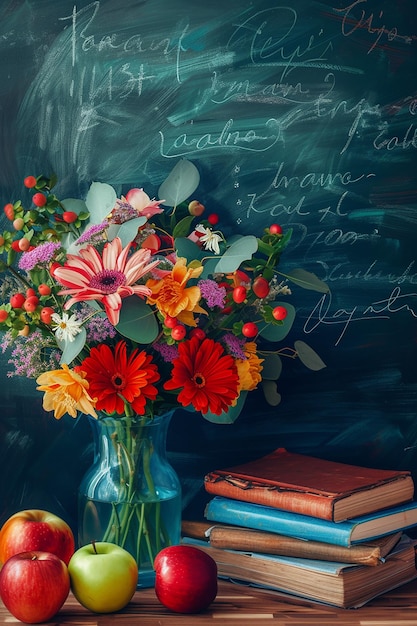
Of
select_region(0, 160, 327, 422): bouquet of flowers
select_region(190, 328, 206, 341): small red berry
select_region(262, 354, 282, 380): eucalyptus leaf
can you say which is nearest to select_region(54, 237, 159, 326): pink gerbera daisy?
select_region(0, 160, 327, 422): bouquet of flowers

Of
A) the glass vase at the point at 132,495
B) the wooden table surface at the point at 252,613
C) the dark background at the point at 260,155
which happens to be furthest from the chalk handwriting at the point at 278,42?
the wooden table surface at the point at 252,613

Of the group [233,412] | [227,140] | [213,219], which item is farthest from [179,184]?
[233,412]

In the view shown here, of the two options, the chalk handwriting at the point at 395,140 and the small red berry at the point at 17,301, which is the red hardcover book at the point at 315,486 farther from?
the chalk handwriting at the point at 395,140

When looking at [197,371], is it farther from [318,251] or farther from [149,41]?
[149,41]

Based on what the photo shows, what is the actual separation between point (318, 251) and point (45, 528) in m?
0.72

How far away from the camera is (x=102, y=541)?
1.37 metres

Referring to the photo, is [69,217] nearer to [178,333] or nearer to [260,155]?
[178,333]

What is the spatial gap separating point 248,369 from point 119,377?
214mm

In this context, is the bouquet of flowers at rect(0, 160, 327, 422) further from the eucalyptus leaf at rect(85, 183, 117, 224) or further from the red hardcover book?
the red hardcover book

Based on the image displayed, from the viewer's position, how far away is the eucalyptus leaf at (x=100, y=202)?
52.9 inches

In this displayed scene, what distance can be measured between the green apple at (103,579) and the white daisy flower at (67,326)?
1.07 feet

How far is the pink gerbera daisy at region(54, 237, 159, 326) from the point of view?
3.92ft

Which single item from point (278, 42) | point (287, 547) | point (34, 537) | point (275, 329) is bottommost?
point (287, 547)

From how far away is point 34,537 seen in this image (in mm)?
1372
